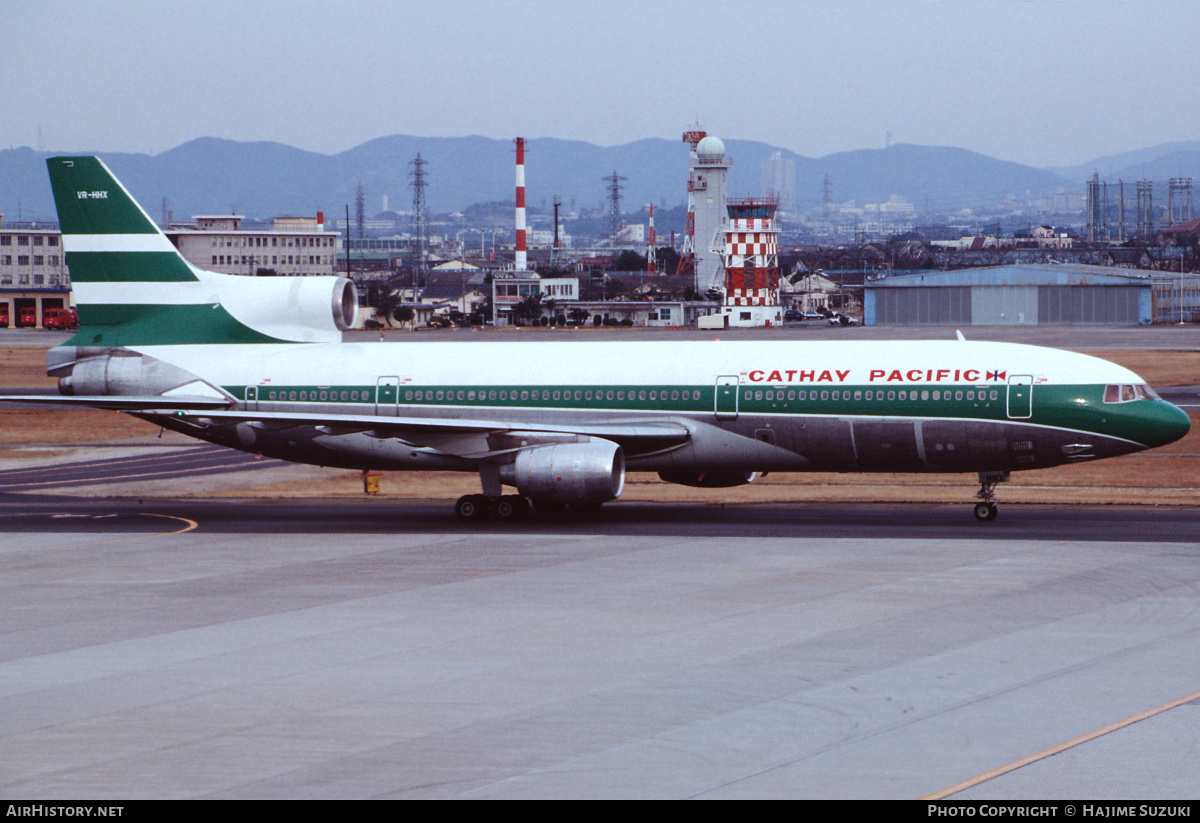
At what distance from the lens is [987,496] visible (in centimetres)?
3925

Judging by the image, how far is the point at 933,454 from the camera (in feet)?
126

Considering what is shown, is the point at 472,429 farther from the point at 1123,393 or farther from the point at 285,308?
the point at 1123,393

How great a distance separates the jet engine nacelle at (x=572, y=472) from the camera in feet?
124

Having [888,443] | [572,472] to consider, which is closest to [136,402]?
[572,472]

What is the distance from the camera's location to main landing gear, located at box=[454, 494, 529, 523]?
4094cm

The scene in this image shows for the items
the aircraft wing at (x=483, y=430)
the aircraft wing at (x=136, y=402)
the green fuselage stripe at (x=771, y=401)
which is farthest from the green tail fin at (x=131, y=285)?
the aircraft wing at (x=483, y=430)

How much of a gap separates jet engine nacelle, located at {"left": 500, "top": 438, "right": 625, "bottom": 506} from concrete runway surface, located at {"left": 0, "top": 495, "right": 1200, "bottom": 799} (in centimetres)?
110

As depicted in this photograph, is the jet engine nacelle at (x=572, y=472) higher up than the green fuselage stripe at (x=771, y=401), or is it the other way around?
the green fuselage stripe at (x=771, y=401)

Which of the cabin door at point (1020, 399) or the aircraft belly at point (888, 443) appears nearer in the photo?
the cabin door at point (1020, 399)

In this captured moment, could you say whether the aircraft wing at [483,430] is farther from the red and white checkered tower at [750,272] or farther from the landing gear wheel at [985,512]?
the red and white checkered tower at [750,272]

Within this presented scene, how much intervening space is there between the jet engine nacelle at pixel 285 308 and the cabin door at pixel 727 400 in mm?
12484

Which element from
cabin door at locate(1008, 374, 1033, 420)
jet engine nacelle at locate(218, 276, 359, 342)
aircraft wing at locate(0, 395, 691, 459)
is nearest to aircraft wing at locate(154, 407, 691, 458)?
aircraft wing at locate(0, 395, 691, 459)

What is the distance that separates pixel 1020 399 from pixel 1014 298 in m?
150
